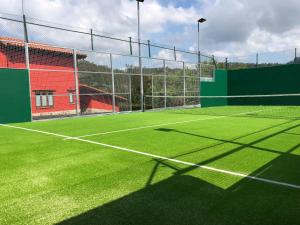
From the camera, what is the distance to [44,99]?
14.5 meters

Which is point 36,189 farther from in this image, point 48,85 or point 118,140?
point 48,85

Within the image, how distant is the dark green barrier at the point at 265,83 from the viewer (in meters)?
23.3

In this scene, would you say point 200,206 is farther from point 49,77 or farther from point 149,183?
point 49,77

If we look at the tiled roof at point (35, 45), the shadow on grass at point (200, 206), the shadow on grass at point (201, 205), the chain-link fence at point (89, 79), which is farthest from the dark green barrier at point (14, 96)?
the shadow on grass at point (200, 206)

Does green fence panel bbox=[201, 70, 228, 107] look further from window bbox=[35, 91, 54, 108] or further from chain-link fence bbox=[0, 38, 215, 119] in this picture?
window bbox=[35, 91, 54, 108]

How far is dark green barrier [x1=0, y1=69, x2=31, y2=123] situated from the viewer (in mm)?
12844

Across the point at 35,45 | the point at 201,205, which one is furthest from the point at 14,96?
the point at 201,205

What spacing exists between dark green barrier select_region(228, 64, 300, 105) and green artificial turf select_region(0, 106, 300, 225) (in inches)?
704

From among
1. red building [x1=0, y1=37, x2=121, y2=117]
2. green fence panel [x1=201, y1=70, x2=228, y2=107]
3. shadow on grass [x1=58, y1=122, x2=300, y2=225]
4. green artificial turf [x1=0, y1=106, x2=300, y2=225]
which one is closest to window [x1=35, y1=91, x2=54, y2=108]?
red building [x1=0, y1=37, x2=121, y2=117]

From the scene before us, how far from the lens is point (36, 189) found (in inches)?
162

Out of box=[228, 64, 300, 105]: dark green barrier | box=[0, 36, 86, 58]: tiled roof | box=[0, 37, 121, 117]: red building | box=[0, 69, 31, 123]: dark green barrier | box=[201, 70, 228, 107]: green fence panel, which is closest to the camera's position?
box=[0, 69, 31, 123]: dark green barrier

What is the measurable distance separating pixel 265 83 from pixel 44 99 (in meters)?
18.7

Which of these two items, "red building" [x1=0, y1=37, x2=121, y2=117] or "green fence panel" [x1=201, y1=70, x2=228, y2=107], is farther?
"green fence panel" [x1=201, y1=70, x2=228, y2=107]

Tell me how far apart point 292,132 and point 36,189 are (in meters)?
7.56
